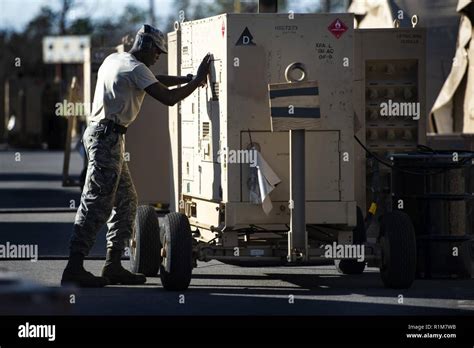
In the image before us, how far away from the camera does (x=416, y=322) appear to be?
912 centimetres

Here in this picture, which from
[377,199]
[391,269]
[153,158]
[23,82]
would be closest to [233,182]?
[391,269]

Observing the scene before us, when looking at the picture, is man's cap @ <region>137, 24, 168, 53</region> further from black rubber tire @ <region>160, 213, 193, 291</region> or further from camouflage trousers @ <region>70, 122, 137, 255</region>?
black rubber tire @ <region>160, 213, 193, 291</region>

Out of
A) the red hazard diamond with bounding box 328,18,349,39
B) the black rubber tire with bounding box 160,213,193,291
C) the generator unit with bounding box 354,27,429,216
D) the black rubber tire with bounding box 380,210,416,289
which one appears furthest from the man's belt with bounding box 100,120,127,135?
the generator unit with bounding box 354,27,429,216

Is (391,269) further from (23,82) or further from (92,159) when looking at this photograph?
(23,82)

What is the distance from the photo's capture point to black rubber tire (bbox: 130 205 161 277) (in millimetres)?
11406

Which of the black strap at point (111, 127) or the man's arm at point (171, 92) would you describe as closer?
the man's arm at point (171, 92)

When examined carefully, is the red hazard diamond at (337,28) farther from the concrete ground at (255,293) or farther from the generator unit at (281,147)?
the concrete ground at (255,293)

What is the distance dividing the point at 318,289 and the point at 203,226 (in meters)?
1.18

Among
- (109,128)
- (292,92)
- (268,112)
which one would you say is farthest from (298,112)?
(109,128)

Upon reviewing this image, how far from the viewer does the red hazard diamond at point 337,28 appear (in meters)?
10.7

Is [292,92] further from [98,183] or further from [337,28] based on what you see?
[98,183]

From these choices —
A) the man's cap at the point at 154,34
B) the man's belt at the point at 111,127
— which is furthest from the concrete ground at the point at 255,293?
the man's cap at the point at 154,34

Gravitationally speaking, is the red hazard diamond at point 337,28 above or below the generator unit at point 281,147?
above

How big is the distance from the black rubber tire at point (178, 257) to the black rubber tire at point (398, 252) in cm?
159
